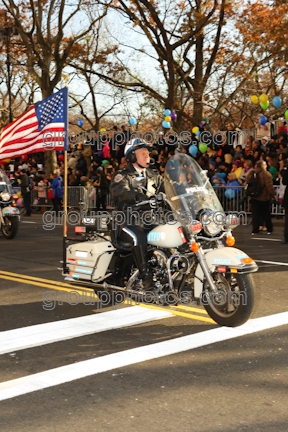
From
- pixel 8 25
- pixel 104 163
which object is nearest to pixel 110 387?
pixel 104 163

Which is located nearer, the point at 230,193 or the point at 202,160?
the point at 230,193

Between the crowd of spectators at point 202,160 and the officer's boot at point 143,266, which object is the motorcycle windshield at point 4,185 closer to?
the crowd of spectators at point 202,160

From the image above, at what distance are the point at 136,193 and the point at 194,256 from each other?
99 centimetres

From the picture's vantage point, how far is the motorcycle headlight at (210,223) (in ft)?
18.1

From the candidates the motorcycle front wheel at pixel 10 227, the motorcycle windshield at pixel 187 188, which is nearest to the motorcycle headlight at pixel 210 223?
the motorcycle windshield at pixel 187 188

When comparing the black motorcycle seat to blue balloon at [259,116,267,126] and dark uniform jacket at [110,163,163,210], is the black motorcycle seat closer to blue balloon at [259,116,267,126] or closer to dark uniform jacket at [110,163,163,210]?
dark uniform jacket at [110,163,163,210]

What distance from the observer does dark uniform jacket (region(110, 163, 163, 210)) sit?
615 centimetres

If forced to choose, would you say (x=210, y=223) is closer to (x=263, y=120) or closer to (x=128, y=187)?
(x=128, y=187)

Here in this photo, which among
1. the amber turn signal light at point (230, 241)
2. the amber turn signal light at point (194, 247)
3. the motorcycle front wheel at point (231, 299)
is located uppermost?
the amber turn signal light at point (230, 241)

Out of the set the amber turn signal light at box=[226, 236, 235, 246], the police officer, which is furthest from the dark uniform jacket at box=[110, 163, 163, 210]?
the amber turn signal light at box=[226, 236, 235, 246]

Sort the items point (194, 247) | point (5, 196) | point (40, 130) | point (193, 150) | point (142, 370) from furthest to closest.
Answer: point (193, 150), point (5, 196), point (40, 130), point (194, 247), point (142, 370)

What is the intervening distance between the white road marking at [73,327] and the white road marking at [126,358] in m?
0.76

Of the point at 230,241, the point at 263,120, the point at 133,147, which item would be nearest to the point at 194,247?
the point at 230,241

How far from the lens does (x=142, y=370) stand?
453 centimetres
